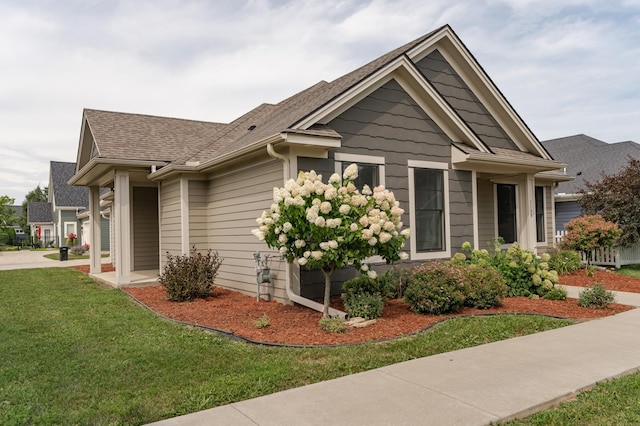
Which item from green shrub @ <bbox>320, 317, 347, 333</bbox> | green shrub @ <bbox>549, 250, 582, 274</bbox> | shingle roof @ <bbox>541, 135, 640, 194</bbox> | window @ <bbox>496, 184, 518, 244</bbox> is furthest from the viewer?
shingle roof @ <bbox>541, 135, 640, 194</bbox>

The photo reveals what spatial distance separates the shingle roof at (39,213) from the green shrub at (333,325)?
4866cm

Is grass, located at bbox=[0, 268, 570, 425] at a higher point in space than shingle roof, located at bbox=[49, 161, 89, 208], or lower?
lower

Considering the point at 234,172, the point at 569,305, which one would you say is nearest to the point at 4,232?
the point at 234,172

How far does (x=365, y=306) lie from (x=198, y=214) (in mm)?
5792

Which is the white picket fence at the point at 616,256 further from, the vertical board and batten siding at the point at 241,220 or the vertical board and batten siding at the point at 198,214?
the vertical board and batten siding at the point at 198,214

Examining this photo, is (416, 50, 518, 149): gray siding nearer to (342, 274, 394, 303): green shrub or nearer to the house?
the house

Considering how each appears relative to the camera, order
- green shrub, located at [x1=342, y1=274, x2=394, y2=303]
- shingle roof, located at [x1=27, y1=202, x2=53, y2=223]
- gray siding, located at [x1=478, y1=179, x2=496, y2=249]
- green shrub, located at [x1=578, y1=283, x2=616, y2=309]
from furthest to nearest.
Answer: shingle roof, located at [x1=27, y1=202, x2=53, y2=223]
gray siding, located at [x1=478, y1=179, x2=496, y2=249]
green shrub, located at [x1=578, y1=283, x2=616, y2=309]
green shrub, located at [x1=342, y1=274, x2=394, y2=303]

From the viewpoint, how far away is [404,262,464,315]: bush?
7324mm

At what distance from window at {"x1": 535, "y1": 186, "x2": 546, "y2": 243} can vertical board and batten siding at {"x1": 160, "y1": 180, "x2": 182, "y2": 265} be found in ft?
37.0

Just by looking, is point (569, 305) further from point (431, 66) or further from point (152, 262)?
point (152, 262)

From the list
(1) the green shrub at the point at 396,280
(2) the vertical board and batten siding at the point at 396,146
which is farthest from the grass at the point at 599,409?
(2) the vertical board and batten siding at the point at 396,146

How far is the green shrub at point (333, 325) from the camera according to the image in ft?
20.7

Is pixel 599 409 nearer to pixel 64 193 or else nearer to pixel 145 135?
pixel 145 135

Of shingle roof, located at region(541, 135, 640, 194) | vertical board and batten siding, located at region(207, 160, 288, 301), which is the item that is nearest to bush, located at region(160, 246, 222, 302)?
vertical board and batten siding, located at region(207, 160, 288, 301)
